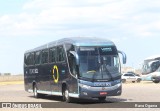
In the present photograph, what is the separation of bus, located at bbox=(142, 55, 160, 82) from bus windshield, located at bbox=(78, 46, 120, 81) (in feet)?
112

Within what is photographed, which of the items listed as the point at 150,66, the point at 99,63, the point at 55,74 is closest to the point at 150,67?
the point at 150,66

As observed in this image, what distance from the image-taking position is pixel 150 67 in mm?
58812

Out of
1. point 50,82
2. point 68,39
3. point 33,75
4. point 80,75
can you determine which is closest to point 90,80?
point 80,75

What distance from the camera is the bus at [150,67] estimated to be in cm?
5753

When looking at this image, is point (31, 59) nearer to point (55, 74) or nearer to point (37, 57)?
point (37, 57)

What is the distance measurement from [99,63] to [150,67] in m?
36.5

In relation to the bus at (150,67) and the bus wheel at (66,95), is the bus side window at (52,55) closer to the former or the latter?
the bus wheel at (66,95)

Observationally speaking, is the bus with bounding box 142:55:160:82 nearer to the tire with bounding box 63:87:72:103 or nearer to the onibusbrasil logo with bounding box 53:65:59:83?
the onibusbrasil logo with bounding box 53:65:59:83

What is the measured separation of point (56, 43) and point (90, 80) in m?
4.45

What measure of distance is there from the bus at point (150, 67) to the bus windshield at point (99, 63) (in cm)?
3426

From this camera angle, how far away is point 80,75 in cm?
2284

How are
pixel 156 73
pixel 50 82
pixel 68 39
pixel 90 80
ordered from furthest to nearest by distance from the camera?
pixel 156 73 < pixel 50 82 < pixel 68 39 < pixel 90 80

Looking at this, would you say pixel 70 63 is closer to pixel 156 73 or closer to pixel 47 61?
pixel 47 61

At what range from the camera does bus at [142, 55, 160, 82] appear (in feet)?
189
